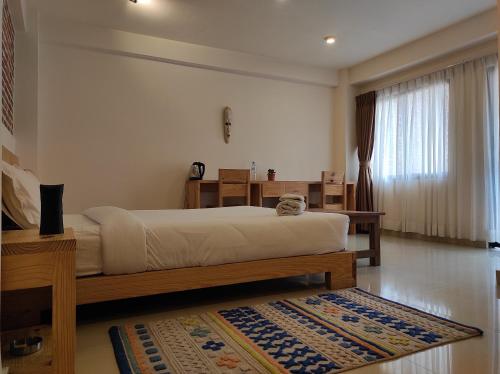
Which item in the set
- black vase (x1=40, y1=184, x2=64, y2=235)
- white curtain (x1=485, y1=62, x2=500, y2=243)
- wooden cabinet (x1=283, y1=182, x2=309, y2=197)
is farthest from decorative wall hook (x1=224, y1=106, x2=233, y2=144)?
black vase (x1=40, y1=184, x2=64, y2=235)

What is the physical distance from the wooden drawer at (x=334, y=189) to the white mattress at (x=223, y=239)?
2686 mm

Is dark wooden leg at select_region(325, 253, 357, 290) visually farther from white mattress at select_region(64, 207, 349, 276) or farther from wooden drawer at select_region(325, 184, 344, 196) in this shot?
wooden drawer at select_region(325, 184, 344, 196)

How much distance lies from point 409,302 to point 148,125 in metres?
3.79

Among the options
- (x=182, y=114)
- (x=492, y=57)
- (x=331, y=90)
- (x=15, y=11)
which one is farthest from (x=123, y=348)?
(x=331, y=90)

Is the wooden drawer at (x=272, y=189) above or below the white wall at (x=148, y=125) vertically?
below

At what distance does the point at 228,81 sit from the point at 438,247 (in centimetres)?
363

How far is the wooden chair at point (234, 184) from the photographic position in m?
4.63

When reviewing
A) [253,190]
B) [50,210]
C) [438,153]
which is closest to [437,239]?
[438,153]

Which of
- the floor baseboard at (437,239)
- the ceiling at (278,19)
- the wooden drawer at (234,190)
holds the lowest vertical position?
the floor baseboard at (437,239)

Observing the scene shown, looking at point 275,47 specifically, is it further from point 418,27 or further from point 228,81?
point 418,27

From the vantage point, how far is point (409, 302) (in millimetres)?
2299

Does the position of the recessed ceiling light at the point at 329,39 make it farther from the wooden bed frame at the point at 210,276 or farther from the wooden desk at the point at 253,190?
the wooden bed frame at the point at 210,276

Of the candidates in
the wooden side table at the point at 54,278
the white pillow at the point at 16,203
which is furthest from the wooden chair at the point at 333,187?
the wooden side table at the point at 54,278

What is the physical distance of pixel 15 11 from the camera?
3410mm
